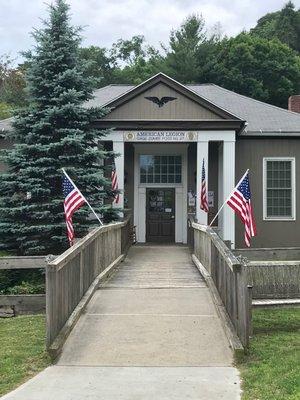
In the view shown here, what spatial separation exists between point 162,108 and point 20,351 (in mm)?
13018

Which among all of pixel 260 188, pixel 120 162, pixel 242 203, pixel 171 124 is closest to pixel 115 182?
pixel 120 162

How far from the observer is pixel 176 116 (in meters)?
19.6

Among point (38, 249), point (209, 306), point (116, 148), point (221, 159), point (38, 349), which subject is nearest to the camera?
point (38, 349)

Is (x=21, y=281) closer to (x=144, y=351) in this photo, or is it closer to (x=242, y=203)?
(x=242, y=203)

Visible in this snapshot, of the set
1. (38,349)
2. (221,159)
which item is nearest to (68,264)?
(38,349)

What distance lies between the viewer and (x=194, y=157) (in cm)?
2220

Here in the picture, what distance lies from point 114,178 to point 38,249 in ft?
13.5

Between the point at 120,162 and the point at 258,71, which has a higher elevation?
the point at 258,71

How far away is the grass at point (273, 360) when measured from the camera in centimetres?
589

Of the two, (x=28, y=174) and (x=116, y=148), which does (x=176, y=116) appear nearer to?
(x=116, y=148)

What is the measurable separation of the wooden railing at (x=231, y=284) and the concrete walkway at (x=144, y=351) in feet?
0.94

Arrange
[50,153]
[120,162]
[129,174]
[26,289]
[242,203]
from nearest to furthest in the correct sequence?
[242,203]
[26,289]
[50,153]
[120,162]
[129,174]

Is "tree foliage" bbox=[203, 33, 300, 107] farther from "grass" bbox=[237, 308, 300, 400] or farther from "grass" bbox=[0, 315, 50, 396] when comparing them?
"grass" bbox=[0, 315, 50, 396]

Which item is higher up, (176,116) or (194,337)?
(176,116)
